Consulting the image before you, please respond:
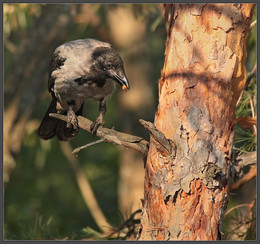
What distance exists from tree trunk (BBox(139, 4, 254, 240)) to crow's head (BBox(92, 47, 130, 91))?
4.17ft

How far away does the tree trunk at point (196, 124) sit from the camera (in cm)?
346

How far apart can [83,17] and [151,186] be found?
21.1 feet

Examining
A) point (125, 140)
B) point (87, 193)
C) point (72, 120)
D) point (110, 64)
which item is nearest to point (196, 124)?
point (125, 140)

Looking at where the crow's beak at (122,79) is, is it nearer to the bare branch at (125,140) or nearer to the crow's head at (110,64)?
the crow's head at (110,64)

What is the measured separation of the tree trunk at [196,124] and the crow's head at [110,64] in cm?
127

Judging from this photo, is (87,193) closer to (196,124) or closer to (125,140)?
(125,140)

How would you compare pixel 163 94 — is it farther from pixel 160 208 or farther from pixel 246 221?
pixel 246 221

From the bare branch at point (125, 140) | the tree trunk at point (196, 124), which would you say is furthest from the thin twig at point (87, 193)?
the tree trunk at point (196, 124)

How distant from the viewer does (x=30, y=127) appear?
8.77 metres

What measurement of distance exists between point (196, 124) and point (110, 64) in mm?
1690

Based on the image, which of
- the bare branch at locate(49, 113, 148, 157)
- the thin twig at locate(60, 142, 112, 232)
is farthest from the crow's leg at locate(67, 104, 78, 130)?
the thin twig at locate(60, 142, 112, 232)

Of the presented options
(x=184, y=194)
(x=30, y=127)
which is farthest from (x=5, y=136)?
(x=184, y=194)

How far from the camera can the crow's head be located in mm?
4910

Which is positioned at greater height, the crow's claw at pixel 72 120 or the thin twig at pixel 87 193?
the crow's claw at pixel 72 120
